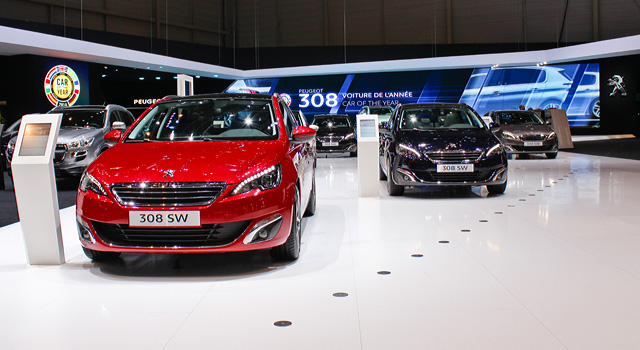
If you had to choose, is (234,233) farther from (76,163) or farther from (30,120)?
(76,163)

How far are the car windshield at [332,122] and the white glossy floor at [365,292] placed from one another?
858 cm

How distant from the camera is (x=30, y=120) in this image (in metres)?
3.77

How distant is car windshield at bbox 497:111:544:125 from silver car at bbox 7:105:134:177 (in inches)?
335

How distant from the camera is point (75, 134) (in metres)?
8.35

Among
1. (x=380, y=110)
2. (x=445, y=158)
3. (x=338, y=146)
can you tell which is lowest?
(x=445, y=158)

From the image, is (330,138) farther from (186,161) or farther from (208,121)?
(186,161)

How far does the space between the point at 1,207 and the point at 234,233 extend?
461cm

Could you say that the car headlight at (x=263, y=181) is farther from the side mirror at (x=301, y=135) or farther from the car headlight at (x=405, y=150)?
the car headlight at (x=405, y=150)

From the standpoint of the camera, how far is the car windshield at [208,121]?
4152 millimetres

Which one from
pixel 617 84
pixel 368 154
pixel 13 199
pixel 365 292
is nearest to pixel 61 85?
pixel 13 199

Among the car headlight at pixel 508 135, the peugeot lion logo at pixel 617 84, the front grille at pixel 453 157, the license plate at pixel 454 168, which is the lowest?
the license plate at pixel 454 168

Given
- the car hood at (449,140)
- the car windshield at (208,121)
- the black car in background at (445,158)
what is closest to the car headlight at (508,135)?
the black car in background at (445,158)

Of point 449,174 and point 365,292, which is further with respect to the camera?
point 449,174

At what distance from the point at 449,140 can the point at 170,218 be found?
406cm
